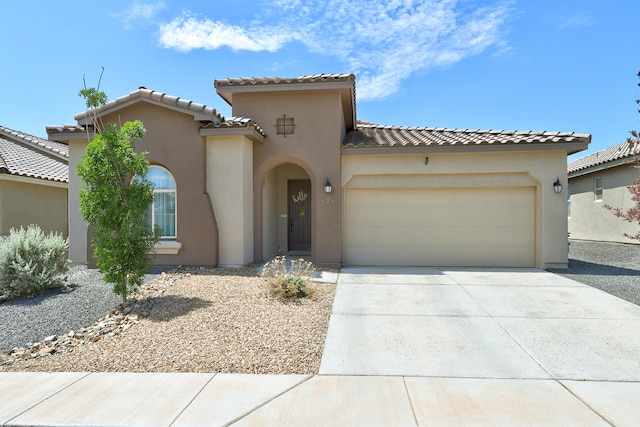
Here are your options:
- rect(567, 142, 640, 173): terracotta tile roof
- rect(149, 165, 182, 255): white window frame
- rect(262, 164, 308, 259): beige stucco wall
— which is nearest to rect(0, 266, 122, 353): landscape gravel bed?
rect(149, 165, 182, 255): white window frame

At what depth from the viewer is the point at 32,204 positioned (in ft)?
Answer: 44.4

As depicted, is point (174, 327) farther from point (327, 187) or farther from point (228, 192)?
point (327, 187)

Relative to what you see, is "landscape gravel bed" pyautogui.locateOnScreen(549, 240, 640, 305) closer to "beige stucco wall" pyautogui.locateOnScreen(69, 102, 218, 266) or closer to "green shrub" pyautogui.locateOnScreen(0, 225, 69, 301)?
"beige stucco wall" pyautogui.locateOnScreen(69, 102, 218, 266)

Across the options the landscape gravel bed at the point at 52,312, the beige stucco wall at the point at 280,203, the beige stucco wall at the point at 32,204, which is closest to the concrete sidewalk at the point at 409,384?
the landscape gravel bed at the point at 52,312

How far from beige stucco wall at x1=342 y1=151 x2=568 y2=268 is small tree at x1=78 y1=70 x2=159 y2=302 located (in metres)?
6.00

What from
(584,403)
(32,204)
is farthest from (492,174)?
(32,204)

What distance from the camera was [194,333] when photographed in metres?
5.43

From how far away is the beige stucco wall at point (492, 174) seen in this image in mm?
10461

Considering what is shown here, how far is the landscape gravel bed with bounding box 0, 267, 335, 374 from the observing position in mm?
4562

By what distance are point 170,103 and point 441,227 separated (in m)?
8.46

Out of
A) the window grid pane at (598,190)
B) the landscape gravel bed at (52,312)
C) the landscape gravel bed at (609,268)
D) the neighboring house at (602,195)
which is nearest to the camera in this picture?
the landscape gravel bed at (52,312)

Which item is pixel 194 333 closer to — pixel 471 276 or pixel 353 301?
pixel 353 301

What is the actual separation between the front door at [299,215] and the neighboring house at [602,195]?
12286 millimetres

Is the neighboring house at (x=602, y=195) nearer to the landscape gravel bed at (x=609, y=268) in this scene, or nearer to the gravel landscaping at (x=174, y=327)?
the landscape gravel bed at (x=609, y=268)
